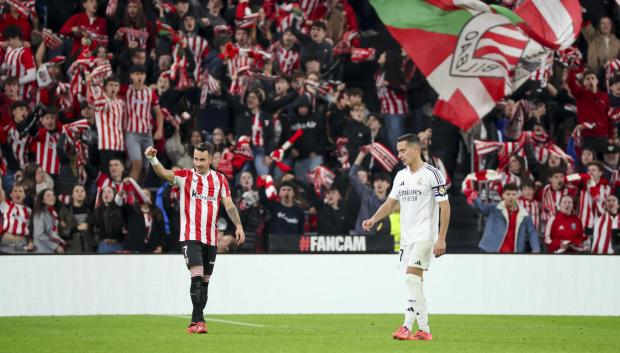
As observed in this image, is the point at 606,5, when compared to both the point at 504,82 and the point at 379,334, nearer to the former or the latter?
the point at 504,82

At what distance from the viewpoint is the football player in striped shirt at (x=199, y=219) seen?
44.1 feet

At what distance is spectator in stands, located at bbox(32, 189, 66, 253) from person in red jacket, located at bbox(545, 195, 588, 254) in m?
8.35

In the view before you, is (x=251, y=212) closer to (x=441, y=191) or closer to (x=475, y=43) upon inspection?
(x=475, y=43)

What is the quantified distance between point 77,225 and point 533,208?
7925 mm

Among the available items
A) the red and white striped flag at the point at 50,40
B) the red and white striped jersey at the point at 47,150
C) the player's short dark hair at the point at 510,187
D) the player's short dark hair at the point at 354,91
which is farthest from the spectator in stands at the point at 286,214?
the red and white striped flag at the point at 50,40

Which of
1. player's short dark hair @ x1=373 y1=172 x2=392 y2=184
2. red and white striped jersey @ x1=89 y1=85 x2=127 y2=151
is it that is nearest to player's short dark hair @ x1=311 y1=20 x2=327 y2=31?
player's short dark hair @ x1=373 y1=172 x2=392 y2=184

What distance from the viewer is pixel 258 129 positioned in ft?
72.8

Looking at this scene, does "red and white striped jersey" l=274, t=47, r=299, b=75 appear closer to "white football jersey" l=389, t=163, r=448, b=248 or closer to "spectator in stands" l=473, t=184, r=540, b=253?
"spectator in stands" l=473, t=184, r=540, b=253

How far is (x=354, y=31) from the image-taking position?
2464cm

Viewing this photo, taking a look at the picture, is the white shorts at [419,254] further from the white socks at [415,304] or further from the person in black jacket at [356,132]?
the person in black jacket at [356,132]

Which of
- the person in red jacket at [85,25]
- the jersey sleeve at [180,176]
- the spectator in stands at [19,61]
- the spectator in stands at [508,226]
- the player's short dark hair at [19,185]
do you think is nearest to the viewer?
the jersey sleeve at [180,176]

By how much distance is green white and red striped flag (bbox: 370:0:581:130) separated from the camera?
21156 mm

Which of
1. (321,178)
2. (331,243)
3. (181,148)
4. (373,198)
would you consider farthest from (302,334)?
(181,148)

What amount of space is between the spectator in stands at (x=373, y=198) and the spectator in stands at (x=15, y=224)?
558 cm
